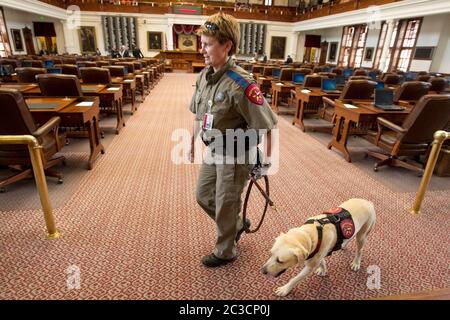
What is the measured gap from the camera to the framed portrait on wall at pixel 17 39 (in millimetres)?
13768

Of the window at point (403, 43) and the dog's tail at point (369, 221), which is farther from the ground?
the window at point (403, 43)

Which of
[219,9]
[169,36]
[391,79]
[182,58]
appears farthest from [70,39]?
[391,79]

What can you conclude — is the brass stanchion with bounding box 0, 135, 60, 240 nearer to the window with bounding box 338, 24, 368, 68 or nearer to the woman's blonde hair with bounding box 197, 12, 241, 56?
the woman's blonde hair with bounding box 197, 12, 241, 56

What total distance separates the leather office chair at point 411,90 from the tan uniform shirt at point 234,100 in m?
3.77

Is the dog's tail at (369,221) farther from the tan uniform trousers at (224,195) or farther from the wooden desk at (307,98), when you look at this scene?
the wooden desk at (307,98)

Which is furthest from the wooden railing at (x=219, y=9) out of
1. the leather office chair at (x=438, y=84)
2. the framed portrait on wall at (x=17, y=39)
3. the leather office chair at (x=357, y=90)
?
the leather office chair at (x=357, y=90)

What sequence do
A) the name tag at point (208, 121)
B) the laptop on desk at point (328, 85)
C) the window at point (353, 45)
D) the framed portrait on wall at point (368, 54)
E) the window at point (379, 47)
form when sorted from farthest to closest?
the window at point (353, 45), the framed portrait on wall at point (368, 54), the window at point (379, 47), the laptop on desk at point (328, 85), the name tag at point (208, 121)

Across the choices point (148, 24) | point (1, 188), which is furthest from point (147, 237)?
point (148, 24)

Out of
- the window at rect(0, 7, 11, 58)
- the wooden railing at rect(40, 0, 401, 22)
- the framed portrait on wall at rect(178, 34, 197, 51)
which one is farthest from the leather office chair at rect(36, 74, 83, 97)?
the framed portrait on wall at rect(178, 34, 197, 51)

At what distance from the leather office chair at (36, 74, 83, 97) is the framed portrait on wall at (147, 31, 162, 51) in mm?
16808

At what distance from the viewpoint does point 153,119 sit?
216 inches

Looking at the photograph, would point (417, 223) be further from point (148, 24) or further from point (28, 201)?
point (148, 24)
